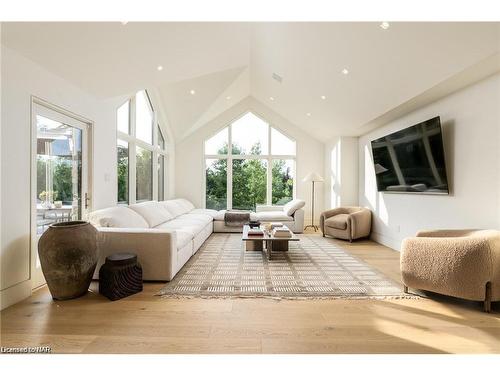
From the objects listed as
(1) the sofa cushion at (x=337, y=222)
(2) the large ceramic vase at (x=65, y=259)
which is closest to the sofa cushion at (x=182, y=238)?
(2) the large ceramic vase at (x=65, y=259)

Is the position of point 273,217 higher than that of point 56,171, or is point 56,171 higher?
point 56,171

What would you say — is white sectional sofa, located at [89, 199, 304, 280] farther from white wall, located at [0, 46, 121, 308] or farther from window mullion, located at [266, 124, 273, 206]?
window mullion, located at [266, 124, 273, 206]

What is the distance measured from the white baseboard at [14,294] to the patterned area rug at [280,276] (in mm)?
1232

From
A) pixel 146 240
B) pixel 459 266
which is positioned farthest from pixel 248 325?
pixel 459 266

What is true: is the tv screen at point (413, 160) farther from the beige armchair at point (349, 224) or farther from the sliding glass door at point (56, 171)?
the sliding glass door at point (56, 171)

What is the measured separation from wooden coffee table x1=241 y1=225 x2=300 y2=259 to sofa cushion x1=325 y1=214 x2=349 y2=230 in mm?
1405

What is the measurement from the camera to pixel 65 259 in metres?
2.36

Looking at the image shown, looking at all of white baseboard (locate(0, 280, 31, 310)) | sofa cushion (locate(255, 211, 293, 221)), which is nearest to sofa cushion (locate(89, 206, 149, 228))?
white baseboard (locate(0, 280, 31, 310))

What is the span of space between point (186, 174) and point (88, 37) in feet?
16.2

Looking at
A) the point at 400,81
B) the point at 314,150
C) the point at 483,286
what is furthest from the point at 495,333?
the point at 314,150

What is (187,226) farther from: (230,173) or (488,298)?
(488,298)

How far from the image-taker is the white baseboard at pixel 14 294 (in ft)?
7.34

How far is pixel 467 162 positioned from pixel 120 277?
3807 millimetres
